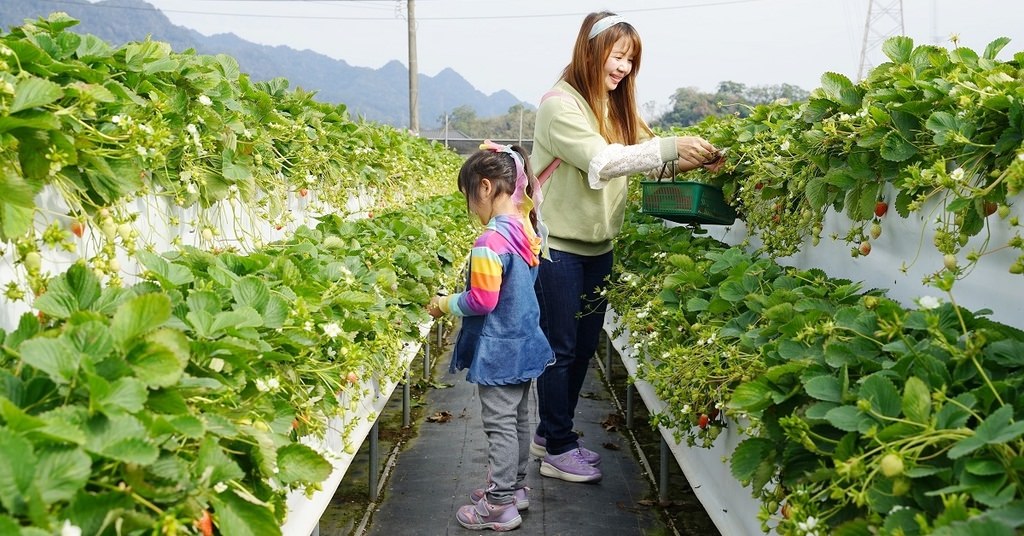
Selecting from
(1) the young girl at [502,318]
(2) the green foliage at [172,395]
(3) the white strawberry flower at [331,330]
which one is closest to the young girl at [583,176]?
(1) the young girl at [502,318]

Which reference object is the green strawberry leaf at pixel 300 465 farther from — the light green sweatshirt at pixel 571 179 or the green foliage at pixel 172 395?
the light green sweatshirt at pixel 571 179

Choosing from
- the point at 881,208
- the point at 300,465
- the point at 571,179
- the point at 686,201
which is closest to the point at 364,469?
the point at 571,179

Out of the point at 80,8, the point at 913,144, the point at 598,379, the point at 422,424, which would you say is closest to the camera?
the point at 913,144

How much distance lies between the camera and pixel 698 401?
2717 millimetres

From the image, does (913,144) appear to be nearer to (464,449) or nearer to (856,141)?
(856,141)

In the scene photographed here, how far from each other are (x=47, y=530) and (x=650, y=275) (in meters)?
3.12

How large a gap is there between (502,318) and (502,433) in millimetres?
429

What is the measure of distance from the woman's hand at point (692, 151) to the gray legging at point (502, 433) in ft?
3.63

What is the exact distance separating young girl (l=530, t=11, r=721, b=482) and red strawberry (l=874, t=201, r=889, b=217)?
898 mm

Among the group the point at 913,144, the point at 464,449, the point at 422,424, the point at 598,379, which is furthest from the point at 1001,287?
the point at 598,379

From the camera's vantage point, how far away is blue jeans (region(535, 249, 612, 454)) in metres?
3.71

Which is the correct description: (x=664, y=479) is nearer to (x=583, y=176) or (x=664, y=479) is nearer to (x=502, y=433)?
(x=502, y=433)

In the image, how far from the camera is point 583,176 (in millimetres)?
3668

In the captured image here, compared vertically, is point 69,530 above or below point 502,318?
above
